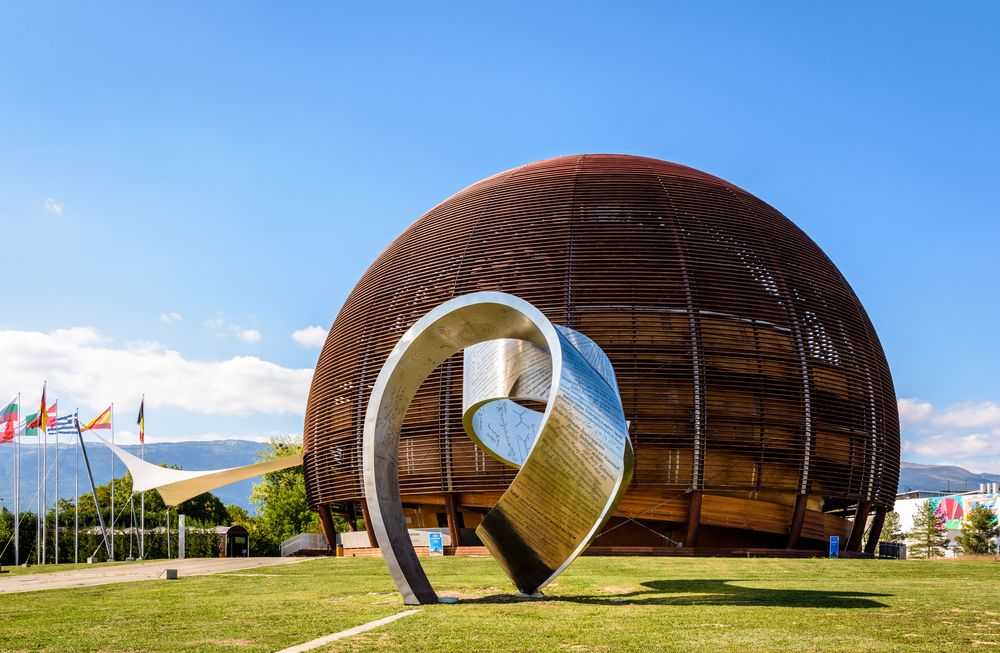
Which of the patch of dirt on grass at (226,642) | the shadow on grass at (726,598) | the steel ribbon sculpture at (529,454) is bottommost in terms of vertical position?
the shadow on grass at (726,598)

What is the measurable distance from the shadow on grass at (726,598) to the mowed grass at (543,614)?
3 cm

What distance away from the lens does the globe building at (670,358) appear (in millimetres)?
31422

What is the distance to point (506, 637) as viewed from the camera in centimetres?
1001

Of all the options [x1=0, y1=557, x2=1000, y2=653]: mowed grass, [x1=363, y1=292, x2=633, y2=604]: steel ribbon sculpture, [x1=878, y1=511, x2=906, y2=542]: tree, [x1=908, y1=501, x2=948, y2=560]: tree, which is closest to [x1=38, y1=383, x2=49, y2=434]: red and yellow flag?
[x1=0, y1=557, x2=1000, y2=653]: mowed grass

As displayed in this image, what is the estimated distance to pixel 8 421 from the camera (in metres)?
41.4

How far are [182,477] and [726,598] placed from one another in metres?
30.0

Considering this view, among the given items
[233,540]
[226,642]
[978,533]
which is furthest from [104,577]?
[978,533]

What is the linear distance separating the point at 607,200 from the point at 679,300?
4.49 metres

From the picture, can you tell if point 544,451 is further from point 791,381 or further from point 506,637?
point 791,381

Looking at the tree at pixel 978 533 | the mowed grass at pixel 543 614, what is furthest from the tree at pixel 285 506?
the tree at pixel 978 533

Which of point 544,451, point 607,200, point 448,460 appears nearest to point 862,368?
point 607,200

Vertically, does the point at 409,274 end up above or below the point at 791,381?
above

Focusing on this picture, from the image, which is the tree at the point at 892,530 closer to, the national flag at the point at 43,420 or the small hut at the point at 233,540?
the small hut at the point at 233,540

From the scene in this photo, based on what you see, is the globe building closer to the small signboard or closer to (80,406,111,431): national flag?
the small signboard
